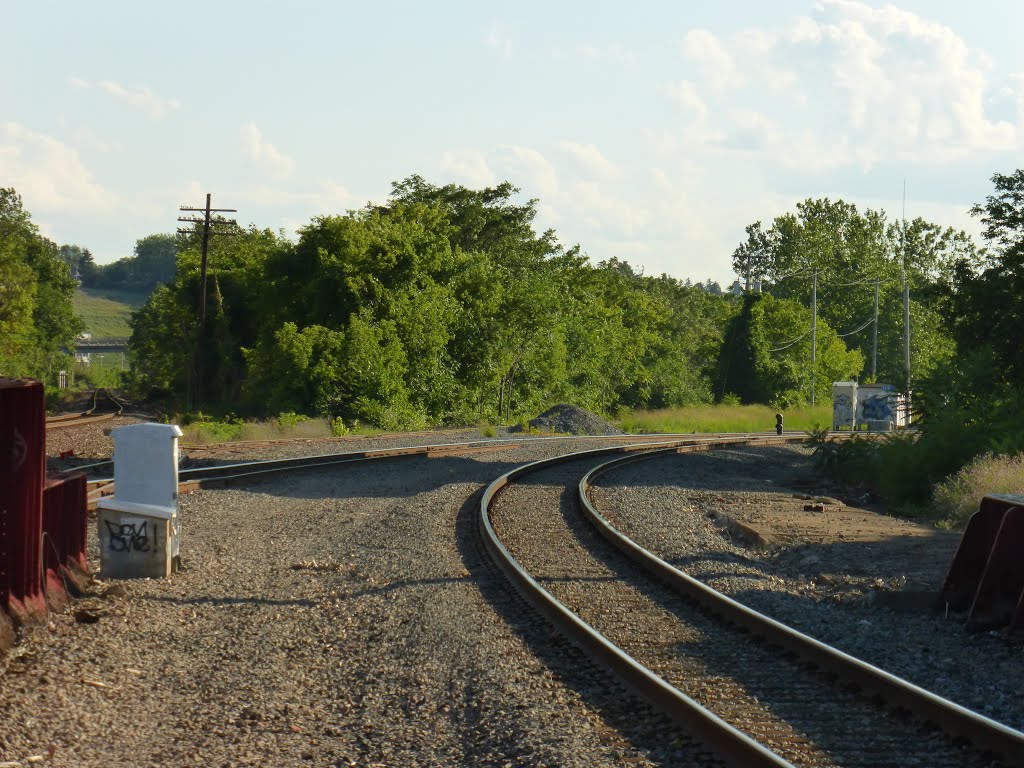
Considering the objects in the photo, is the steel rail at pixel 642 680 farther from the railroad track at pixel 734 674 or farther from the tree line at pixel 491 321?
the tree line at pixel 491 321

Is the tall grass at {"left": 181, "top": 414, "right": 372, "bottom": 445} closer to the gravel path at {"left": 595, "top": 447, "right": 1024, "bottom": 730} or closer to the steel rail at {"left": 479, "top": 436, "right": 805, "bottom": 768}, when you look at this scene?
the gravel path at {"left": 595, "top": 447, "right": 1024, "bottom": 730}

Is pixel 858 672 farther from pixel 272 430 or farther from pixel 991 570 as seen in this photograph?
pixel 272 430

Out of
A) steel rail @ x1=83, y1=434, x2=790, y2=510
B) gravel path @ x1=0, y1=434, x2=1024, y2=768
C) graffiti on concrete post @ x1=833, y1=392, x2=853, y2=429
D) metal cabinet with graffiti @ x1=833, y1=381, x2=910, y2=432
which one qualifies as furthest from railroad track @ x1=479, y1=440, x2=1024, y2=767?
graffiti on concrete post @ x1=833, y1=392, x2=853, y2=429

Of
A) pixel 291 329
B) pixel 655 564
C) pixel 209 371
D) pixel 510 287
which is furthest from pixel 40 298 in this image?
pixel 655 564

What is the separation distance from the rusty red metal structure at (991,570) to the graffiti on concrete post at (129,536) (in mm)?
7349

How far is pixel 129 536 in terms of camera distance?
10.6 metres

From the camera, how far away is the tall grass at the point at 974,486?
1725cm

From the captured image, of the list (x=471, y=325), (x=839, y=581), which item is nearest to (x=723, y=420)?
(x=471, y=325)

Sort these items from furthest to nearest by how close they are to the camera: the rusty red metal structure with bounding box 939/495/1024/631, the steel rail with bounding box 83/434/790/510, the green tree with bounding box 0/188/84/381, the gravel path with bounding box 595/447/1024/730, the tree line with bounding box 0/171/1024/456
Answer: the green tree with bounding box 0/188/84/381 → the tree line with bounding box 0/171/1024/456 → the steel rail with bounding box 83/434/790/510 → the rusty red metal structure with bounding box 939/495/1024/631 → the gravel path with bounding box 595/447/1024/730

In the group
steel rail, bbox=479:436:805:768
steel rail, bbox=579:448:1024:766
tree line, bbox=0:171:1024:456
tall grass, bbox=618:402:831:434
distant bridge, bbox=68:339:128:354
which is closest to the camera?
steel rail, bbox=479:436:805:768

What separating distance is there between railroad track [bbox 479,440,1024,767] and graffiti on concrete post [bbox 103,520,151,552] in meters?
3.54

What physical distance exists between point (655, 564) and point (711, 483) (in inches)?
472

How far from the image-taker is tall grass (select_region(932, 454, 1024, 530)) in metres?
17.2

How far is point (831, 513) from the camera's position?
728 inches
